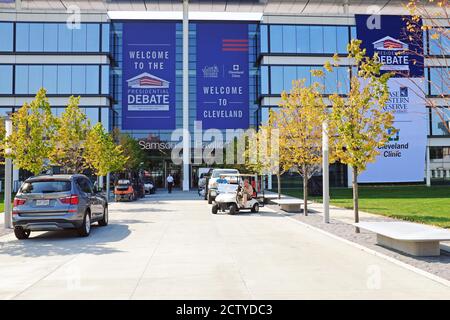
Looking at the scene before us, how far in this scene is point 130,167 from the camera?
42625 millimetres

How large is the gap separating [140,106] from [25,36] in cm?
1392

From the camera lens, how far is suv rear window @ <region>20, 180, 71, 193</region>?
12.1 metres

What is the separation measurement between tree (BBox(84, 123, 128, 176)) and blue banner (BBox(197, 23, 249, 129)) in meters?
17.9

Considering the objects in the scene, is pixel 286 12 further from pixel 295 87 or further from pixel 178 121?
pixel 295 87

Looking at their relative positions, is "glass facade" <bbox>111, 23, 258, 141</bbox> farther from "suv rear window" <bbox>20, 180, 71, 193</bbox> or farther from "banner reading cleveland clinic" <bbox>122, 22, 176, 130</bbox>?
"suv rear window" <bbox>20, 180, 71, 193</bbox>

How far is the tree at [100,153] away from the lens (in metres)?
25.7

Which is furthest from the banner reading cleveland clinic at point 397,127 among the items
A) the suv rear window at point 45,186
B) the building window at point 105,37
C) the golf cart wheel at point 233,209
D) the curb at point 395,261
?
the suv rear window at point 45,186

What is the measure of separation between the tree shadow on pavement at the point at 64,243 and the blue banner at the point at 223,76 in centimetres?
3425

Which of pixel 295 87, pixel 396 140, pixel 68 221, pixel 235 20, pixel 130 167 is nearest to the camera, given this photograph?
pixel 68 221

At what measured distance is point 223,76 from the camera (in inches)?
1881

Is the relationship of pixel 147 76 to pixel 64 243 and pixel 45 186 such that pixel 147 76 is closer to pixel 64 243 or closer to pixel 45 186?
pixel 45 186

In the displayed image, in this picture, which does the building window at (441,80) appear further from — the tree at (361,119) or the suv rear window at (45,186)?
the suv rear window at (45,186)

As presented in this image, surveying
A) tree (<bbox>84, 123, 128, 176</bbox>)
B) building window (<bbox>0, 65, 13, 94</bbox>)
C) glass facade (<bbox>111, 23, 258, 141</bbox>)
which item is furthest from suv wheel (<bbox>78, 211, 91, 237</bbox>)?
building window (<bbox>0, 65, 13, 94</bbox>)
